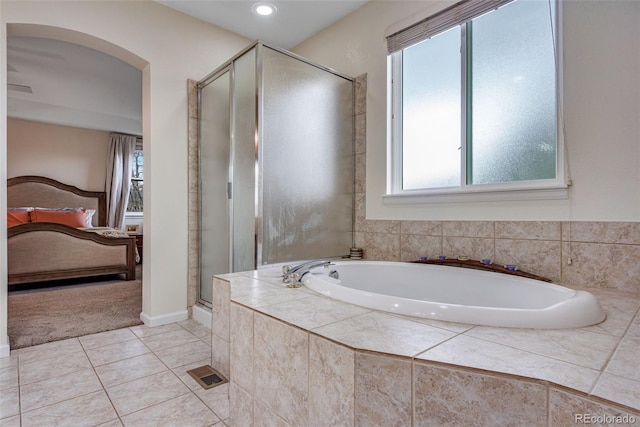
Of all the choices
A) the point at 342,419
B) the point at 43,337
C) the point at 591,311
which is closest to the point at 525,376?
the point at 342,419

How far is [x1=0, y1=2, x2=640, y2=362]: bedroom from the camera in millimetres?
1484

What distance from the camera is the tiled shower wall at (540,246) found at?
148 cm

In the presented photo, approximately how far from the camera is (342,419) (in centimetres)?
84

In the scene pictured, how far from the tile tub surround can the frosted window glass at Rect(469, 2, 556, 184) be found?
879 mm

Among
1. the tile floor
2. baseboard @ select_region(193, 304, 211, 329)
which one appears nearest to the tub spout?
the tile floor

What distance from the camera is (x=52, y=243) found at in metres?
3.69

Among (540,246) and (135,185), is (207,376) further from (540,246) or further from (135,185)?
(135,185)

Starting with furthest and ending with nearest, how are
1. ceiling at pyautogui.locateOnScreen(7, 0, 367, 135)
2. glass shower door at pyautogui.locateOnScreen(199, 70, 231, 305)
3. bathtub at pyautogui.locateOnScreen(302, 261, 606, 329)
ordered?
ceiling at pyautogui.locateOnScreen(7, 0, 367, 135) < glass shower door at pyautogui.locateOnScreen(199, 70, 231, 305) < bathtub at pyautogui.locateOnScreen(302, 261, 606, 329)

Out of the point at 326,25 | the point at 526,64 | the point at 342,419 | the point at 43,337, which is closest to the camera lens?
the point at 342,419

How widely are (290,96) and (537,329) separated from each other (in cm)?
200

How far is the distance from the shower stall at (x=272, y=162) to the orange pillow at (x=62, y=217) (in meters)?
3.58

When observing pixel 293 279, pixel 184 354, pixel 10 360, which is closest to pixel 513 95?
pixel 293 279

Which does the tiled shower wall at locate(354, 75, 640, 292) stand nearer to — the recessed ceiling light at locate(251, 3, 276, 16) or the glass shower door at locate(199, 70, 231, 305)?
the glass shower door at locate(199, 70, 231, 305)

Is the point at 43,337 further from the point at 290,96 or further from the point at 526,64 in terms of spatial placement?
the point at 526,64
